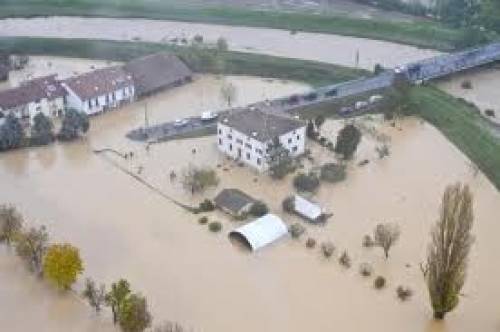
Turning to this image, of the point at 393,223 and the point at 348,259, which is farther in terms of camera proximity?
the point at 393,223

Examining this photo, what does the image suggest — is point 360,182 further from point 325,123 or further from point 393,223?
point 325,123

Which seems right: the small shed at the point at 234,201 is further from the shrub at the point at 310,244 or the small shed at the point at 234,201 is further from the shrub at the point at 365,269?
the shrub at the point at 365,269

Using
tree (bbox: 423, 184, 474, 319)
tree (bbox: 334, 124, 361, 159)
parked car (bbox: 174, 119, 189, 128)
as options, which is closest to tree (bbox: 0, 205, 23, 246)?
parked car (bbox: 174, 119, 189, 128)

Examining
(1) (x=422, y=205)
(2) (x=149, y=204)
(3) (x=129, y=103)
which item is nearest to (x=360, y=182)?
(1) (x=422, y=205)

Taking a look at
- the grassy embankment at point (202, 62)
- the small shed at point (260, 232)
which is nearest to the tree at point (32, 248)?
the small shed at point (260, 232)

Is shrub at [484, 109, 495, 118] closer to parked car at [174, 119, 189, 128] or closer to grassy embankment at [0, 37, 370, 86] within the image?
grassy embankment at [0, 37, 370, 86]
